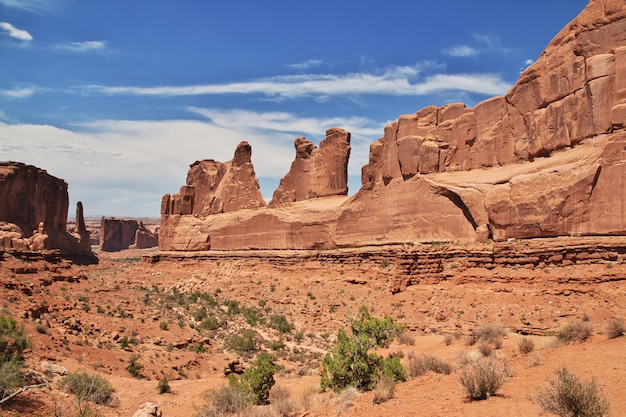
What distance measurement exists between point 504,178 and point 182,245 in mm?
31628

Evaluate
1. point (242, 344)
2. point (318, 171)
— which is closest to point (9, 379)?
point (242, 344)

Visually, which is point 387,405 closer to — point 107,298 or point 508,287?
point 508,287

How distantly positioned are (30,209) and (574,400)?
5399 centimetres

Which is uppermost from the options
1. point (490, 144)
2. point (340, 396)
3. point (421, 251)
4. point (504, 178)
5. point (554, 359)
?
point (490, 144)

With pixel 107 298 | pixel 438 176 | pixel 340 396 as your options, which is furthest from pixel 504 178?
pixel 107 298

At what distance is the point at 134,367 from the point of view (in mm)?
14672

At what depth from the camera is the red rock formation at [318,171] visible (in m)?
34.7

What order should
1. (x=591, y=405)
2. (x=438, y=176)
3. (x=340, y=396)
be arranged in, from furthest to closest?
(x=438, y=176) → (x=340, y=396) → (x=591, y=405)

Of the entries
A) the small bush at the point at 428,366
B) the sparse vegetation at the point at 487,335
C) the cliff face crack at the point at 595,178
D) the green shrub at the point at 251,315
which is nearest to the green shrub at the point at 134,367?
the small bush at the point at 428,366

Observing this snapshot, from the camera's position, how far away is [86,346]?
15.3 meters

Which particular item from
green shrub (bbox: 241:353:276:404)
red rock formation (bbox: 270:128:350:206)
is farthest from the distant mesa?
green shrub (bbox: 241:353:276:404)

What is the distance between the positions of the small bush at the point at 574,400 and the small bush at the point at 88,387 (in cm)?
900

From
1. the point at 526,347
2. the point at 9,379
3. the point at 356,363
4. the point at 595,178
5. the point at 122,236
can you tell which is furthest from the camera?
the point at 122,236

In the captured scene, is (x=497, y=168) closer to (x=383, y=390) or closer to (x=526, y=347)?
(x=526, y=347)
